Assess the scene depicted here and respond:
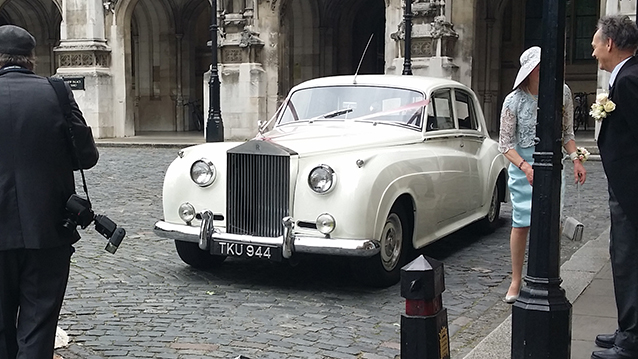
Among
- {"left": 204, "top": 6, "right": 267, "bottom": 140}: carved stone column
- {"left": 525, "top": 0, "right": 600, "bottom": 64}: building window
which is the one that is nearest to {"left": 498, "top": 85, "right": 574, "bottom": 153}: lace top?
{"left": 204, "top": 6, "right": 267, "bottom": 140}: carved stone column

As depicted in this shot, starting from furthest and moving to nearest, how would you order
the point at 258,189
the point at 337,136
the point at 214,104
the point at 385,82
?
the point at 214,104
the point at 385,82
the point at 337,136
the point at 258,189

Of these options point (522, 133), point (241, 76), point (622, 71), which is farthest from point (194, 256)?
point (241, 76)

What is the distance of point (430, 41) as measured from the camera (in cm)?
2086

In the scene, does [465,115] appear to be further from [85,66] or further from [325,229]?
[85,66]

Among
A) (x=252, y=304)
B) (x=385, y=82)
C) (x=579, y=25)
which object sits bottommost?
(x=252, y=304)

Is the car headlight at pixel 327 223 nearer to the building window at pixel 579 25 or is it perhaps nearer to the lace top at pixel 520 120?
the lace top at pixel 520 120

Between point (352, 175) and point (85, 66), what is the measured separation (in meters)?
20.9

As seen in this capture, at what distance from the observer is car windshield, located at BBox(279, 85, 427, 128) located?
721 cm

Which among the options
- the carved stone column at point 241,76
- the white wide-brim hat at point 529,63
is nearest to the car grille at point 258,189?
the white wide-brim hat at point 529,63

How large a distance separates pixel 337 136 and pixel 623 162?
9.75 feet

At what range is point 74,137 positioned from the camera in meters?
3.69

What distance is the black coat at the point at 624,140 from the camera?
13.1 ft

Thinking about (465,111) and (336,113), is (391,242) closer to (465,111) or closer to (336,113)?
(336,113)

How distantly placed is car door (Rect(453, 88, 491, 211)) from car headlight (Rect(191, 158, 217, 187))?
9.05 ft
